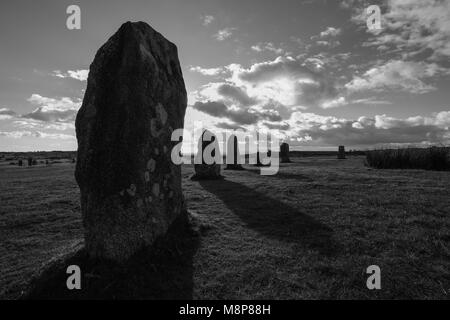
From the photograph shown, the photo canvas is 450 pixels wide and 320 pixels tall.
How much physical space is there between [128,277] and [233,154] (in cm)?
2072

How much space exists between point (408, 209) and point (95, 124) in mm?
8574

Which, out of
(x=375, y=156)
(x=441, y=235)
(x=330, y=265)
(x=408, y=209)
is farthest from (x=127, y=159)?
(x=375, y=156)

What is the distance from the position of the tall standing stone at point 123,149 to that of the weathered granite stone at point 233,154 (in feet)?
61.0

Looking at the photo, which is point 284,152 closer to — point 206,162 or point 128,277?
point 206,162

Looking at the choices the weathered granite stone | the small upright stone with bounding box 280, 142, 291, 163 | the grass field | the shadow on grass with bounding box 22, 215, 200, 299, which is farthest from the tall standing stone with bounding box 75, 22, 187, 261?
the small upright stone with bounding box 280, 142, 291, 163

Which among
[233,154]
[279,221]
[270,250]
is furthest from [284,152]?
[270,250]

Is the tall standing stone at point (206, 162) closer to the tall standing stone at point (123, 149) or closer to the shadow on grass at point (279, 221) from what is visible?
the shadow on grass at point (279, 221)

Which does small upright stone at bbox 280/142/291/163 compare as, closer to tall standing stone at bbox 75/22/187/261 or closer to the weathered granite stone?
the weathered granite stone

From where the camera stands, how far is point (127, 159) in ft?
17.0

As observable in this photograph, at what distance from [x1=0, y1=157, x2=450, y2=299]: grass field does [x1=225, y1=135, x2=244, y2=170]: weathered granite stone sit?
14.1 meters

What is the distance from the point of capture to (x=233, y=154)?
25.2m

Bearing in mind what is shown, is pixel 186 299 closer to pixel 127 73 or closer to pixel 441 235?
pixel 127 73

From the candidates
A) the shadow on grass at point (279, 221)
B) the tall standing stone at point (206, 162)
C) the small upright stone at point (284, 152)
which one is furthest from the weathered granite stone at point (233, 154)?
the shadow on grass at point (279, 221)
